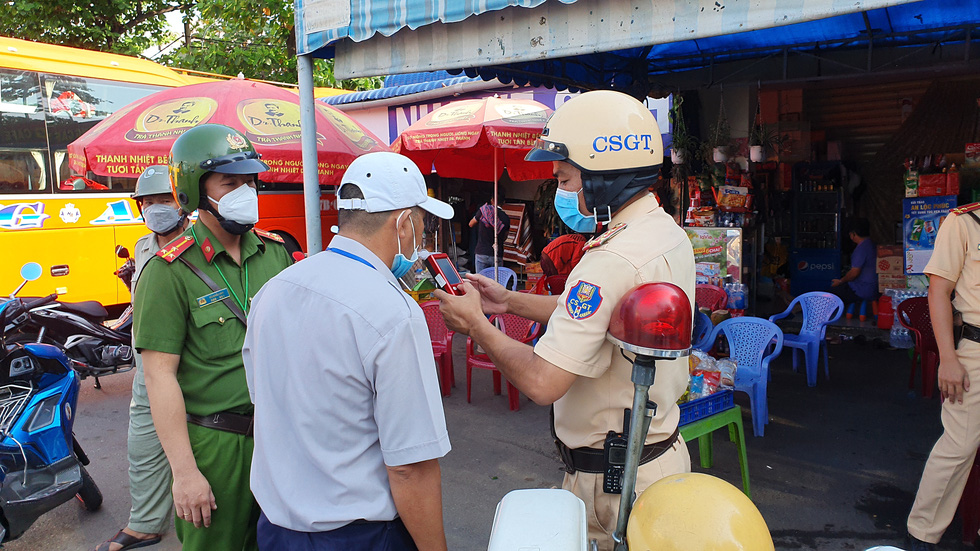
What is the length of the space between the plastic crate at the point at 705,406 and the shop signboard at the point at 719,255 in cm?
338

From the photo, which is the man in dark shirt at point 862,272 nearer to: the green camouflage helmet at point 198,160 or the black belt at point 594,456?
the black belt at point 594,456

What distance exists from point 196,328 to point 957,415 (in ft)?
10.9

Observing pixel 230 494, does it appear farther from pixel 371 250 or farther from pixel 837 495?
pixel 837 495

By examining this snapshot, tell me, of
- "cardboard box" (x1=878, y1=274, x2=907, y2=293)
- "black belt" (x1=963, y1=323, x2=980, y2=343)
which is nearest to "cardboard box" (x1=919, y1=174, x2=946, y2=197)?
"cardboard box" (x1=878, y1=274, x2=907, y2=293)

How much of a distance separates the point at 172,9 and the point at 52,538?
13087mm

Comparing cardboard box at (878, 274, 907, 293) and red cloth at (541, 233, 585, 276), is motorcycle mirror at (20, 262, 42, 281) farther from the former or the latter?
cardboard box at (878, 274, 907, 293)

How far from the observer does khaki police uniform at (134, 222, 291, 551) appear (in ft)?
6.80

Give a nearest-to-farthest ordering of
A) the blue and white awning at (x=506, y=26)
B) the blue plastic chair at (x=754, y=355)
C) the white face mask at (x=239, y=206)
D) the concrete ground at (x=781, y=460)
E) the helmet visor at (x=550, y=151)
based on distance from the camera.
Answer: the helmet visor at (x=550, y=151), the white face mask at (x=239, y=206), the blue and white awning at (x=506, y=26), the concrete ground at (x=781, y=460), the blue plastic chair at (x=754, y=355)

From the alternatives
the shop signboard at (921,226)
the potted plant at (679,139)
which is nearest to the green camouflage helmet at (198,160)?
the potted plant at (679,139)

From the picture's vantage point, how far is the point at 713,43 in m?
5.75

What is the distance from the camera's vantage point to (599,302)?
163 cm

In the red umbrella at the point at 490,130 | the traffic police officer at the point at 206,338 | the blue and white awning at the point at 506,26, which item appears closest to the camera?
the traffic police officer at the point at 206,338

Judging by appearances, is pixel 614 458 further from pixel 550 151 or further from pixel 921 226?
pixel 921 226

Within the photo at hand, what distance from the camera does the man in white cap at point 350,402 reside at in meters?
1.46
